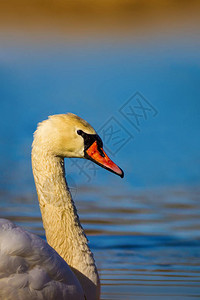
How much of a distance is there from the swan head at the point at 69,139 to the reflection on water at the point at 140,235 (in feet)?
3.09

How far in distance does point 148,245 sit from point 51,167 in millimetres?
2762

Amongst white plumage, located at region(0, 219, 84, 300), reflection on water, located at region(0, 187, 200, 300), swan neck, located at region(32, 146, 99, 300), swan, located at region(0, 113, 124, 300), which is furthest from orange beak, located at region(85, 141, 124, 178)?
reflection on water, located at region(0, 187, 200, 300)

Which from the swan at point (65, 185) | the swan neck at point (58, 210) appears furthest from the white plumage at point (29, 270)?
the swan neck at point (58, 210)

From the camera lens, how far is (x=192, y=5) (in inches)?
843

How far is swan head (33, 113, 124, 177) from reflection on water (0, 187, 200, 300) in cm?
94

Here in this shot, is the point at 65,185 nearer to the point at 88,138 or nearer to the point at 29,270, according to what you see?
the point at 88,138

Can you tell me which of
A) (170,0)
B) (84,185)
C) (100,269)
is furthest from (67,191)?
(170,0)

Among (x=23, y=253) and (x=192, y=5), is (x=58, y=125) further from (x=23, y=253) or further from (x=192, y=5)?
(x=192, y=5)

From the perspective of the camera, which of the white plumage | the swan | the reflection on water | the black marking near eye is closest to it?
the white plumage

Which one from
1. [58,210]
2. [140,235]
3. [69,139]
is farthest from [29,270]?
[140,235]

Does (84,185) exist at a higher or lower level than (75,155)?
higher

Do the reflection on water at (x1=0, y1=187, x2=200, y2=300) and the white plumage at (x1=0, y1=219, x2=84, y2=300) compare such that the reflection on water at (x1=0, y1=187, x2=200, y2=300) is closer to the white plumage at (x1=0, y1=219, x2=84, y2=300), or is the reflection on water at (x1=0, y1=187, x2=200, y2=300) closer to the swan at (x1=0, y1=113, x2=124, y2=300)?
the swan at (x1=0, y1=113, x2=124, y2=300)

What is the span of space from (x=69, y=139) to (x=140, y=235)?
327 centimetres

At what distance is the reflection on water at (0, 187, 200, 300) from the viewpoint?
4.77 m
